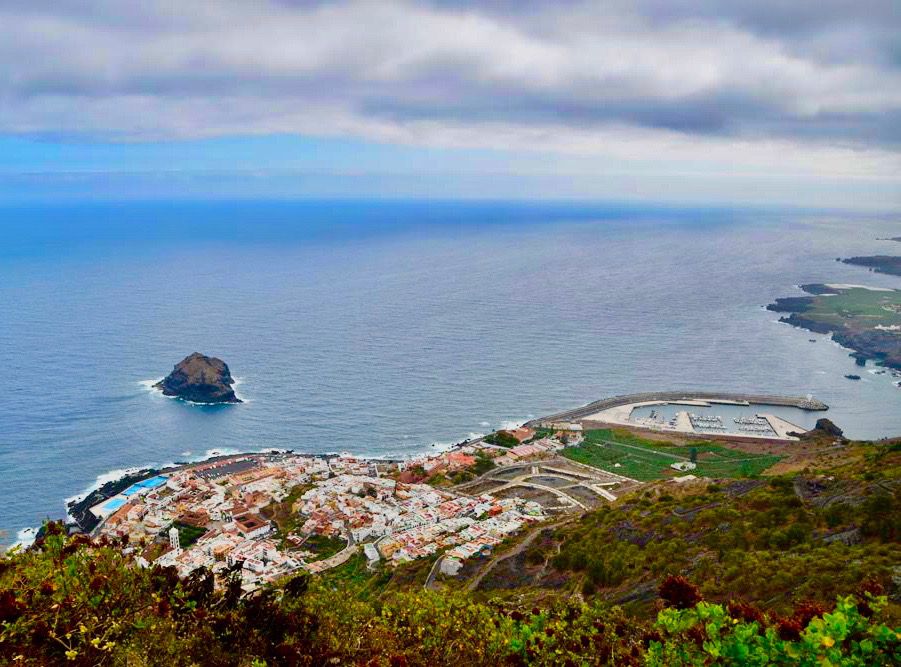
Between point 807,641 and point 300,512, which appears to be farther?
point 300,512

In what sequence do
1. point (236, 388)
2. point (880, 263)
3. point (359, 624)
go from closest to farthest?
point (359, 624)
point (236, 388)
point (880, 263)

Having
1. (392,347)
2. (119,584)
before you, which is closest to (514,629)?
(119,584)

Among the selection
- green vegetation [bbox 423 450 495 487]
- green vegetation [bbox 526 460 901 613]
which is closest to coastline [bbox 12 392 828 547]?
green vegetation [bbox 423 450 495 487]

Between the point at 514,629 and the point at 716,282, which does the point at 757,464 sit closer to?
the point at 514,629

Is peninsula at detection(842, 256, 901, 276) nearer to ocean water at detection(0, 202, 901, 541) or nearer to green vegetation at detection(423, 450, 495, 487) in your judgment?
ocean water at detection(0, 202, 901, 541)

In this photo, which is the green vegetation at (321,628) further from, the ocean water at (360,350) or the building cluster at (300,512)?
the ocean water at (360,350)

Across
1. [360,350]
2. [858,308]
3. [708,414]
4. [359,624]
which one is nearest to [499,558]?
[359,624]

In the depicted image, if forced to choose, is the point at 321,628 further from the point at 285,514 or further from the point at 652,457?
the point at 652,457
